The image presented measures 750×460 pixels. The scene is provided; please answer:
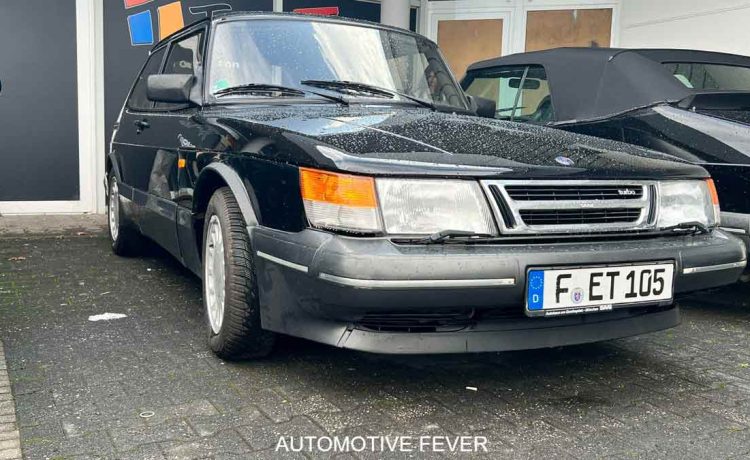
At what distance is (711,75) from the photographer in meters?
5.38

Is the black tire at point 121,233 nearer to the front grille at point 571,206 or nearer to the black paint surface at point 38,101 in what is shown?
the black paint surface at point 38,101

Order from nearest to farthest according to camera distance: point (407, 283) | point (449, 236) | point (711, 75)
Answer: point (407, 283)
point (449, 236)
point (711, 75)

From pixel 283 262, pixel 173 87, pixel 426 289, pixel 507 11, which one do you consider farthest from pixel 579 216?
pixel 507 11

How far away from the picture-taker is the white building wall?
27.4ft

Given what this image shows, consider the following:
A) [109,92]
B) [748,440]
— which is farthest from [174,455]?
[109,92]

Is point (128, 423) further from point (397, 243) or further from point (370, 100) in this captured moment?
point (370, 100)

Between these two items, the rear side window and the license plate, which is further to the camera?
the rear side window

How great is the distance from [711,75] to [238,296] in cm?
370

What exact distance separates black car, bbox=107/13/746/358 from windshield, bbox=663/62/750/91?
1913 millimetres

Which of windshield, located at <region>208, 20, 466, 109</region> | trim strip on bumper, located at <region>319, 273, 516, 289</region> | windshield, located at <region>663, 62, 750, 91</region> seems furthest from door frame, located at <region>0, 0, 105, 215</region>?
trim strip on bumper, located at <region>319, 273, 516, 289</region>

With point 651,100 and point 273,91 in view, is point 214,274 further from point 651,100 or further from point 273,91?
point 651,100

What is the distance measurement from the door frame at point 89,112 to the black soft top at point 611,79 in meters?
5.04

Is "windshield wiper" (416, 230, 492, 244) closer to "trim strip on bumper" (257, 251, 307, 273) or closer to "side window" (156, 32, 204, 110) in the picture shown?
"trim strip on bumper" (257, 251, 307, 273)

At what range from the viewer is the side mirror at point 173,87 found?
4.07 meters
